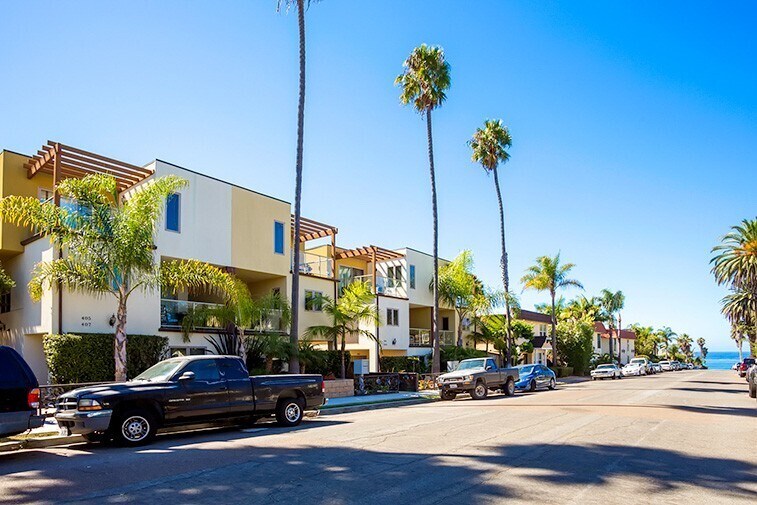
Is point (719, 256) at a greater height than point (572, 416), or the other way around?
point (719, 256)

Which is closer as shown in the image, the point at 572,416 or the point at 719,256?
the point at 572,416

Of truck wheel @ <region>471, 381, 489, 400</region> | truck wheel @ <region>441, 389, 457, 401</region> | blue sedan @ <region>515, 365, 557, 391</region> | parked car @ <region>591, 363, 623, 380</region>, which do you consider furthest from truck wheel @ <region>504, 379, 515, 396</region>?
parked car @ <region>591, 363, 623, 380</region>

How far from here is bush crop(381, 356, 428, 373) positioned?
38.2m

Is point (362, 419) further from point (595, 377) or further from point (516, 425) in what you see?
point (595, 377)

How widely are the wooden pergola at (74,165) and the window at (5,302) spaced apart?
481 cm

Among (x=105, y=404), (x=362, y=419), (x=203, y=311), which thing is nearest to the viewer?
(x=105, y=404)

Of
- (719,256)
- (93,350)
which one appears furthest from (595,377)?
(93,350)

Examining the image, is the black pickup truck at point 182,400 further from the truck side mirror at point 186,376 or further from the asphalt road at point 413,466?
the asphalt road at point 413,466

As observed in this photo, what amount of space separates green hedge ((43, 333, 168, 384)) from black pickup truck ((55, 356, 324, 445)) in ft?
26.4

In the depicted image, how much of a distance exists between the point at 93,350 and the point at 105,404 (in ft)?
33.2

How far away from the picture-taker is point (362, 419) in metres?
17.6

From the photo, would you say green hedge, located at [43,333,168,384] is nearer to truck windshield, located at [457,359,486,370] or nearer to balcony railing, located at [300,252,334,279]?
balcony railing, located at [300,252,334,279]

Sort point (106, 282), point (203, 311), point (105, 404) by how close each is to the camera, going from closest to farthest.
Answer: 1. point (105, 404)
2. point (106, 282)
3. point (203, 311)

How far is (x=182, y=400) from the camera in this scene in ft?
45.0
